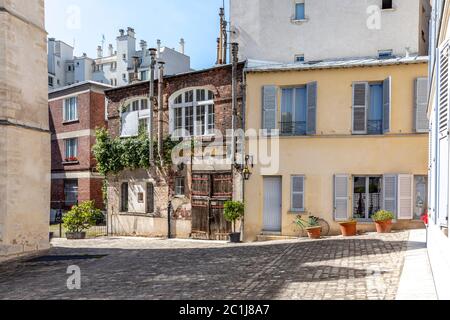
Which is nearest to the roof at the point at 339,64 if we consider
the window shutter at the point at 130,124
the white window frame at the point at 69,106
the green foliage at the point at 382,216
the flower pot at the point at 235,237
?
the green foliage at the point at 382,216

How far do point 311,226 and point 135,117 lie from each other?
34.0ft

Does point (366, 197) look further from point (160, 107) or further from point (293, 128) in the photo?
point (160, 107)

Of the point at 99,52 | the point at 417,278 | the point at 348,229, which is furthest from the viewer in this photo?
the point at 99,52

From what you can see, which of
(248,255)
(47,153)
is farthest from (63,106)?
(248,255)

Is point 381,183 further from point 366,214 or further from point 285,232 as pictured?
point 285,232

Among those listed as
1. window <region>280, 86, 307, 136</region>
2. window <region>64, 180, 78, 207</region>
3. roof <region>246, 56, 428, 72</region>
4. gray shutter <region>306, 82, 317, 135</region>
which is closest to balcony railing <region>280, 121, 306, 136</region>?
window <region>280, 86, 307, 136</region>

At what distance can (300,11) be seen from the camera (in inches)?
828

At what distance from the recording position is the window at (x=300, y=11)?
826 inches

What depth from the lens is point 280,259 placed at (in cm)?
991

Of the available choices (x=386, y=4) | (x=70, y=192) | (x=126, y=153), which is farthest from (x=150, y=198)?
(x=386, y=4)

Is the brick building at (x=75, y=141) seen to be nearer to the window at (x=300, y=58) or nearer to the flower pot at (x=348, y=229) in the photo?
the window at (x=300, y=58)

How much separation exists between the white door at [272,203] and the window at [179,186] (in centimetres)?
425

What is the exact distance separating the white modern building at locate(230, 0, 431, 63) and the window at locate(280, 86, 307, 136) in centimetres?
572

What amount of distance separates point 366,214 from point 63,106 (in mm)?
20197
